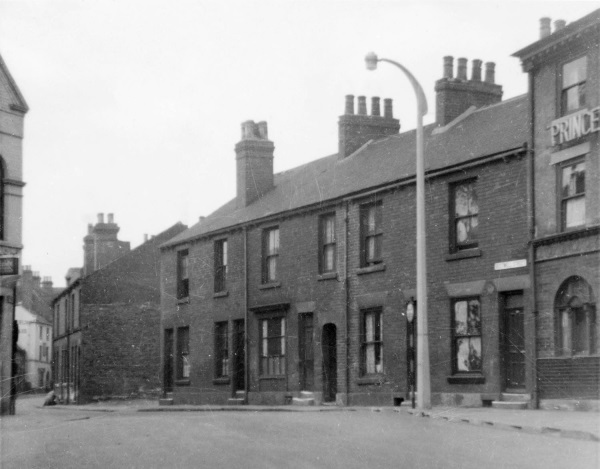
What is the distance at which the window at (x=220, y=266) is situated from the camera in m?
35.8

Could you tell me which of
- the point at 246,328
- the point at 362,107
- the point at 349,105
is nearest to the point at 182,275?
the point at 246,328

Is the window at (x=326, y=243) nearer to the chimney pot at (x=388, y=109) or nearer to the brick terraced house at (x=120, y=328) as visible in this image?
the chimney pot at (x=388, y=109)

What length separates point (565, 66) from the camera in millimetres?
21922

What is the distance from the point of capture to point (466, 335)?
24266 millimetres

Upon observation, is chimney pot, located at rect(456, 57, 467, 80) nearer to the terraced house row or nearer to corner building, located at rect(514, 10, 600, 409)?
the terraced house row

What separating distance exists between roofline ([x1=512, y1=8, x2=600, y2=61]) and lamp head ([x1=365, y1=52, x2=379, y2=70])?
12.5ft

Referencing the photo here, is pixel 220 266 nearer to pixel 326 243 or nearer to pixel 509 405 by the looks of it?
pixel 326 243

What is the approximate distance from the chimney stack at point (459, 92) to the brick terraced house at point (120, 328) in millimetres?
23064

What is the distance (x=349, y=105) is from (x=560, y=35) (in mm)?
12936

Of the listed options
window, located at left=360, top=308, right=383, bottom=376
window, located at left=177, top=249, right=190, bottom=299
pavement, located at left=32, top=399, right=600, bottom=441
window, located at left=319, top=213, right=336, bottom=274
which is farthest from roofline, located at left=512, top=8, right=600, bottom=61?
window, located at left=177, top=249, right=190, bottom=299

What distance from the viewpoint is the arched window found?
2061cm

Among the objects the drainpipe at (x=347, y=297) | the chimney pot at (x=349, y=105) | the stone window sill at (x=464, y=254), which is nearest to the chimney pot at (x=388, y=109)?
the chimney pot at (x=349, y=105)

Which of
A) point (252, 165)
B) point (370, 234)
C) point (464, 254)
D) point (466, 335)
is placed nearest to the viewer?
point (466, 335)

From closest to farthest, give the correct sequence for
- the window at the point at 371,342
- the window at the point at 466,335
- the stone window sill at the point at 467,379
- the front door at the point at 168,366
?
the stone window sill at the point at 467,379, the window at the point at 466,335, the window at the point at 371,342, the front door at the point at 168,366
